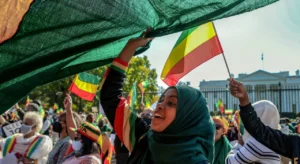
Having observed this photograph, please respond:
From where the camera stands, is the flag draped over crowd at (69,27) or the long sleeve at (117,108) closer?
the flag draped over crowd at (69,27)

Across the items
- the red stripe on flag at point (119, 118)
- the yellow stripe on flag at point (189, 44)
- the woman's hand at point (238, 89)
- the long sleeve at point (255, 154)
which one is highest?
the yellow stripe on flag at point (189, 44)

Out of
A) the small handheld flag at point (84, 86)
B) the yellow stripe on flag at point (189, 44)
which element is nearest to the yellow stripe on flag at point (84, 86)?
the small handheld flag at point (84, 86)

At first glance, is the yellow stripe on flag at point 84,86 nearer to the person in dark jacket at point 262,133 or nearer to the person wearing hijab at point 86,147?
the person wearing hijab at point 86,147

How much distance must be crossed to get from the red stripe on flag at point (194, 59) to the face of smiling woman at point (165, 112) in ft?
2.95

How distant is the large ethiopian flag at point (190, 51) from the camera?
10.7 ft

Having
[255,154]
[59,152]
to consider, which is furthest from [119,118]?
[59,152]

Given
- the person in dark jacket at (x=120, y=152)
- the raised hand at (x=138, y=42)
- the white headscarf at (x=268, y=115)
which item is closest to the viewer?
the raised hand at (x=138, y=42)

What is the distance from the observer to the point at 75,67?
2.09 m

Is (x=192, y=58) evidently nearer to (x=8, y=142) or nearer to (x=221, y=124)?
(x=221, y=124)

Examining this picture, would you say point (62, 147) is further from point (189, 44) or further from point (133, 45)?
point (133, 45)

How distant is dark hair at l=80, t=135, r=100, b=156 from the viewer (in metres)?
3.86

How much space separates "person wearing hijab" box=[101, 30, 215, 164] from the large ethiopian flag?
0.86m

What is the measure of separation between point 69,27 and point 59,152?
2.99 m

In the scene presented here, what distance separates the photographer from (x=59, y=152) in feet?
14.3
